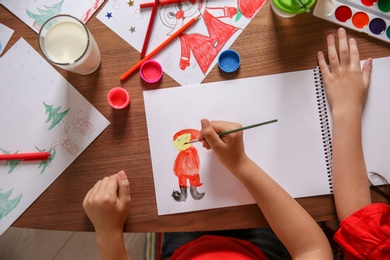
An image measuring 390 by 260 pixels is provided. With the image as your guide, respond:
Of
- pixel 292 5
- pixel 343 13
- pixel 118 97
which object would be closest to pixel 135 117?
pixel 118 97

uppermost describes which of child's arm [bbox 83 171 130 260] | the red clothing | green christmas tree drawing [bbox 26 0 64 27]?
green christmas tree drawing [bbox 26 0 64 27]

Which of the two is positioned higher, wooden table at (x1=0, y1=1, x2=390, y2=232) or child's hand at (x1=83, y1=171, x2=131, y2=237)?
wooden table at (x1=0, y1=1, x2=390, y2=232)

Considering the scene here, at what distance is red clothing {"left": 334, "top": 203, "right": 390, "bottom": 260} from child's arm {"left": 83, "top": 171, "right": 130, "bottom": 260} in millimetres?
454

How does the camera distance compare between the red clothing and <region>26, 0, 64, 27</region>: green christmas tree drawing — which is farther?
<region>26, 0, 64, 27</region>: green christmas tree drawing

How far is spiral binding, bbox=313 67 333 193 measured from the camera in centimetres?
77

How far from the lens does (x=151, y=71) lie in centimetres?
80

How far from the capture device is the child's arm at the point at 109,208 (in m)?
0.75

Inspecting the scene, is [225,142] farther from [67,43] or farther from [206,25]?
[67,43]

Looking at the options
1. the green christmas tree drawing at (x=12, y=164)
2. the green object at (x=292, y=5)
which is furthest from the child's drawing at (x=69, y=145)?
the green object at (x=292, y=5)

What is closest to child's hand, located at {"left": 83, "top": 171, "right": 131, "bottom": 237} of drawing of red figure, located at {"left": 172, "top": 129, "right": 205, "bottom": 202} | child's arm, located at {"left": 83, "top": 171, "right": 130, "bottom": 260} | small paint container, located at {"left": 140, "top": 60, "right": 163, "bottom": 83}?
child's arm, located at {"left": 83, "top": 171, "right": 130, "bottom": 260}

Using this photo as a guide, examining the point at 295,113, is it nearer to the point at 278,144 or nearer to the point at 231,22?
the point at 278,144

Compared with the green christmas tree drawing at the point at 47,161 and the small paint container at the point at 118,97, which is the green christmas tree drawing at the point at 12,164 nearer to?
the green christmas tree drawing at the point at 47,161

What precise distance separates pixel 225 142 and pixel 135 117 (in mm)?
204

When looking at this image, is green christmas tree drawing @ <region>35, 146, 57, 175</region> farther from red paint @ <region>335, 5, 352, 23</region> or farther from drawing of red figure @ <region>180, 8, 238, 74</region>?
red paint @ <region>335, 5, 352, 23</region>
